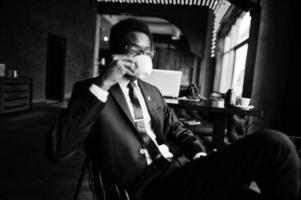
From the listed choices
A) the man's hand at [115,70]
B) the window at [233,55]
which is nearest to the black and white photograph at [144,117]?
the man's hand at [115,70]

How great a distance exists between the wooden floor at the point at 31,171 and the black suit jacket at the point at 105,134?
3.97 ft

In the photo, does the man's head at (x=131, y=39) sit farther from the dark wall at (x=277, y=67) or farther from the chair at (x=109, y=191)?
the dark wall at (x=277, y=67)

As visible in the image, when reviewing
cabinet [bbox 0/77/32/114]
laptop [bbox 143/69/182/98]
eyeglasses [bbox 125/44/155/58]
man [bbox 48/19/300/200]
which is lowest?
cabinet [bbox 0/77/32/114]

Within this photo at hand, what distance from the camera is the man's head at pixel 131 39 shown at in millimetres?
1074

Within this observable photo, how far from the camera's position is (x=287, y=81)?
3.00 meters

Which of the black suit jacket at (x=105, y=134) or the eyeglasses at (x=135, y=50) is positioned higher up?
the eyeglasses at (x=135, y=50)

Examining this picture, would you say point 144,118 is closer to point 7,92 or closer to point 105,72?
point 105,72

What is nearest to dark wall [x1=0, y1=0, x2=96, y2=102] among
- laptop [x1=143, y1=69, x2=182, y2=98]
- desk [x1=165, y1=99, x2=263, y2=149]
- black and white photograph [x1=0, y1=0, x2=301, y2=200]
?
black and white photograph [x1=0, y1=0, x2=301, y2=200]

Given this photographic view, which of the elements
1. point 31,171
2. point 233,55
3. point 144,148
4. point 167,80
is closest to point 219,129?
point 167,80

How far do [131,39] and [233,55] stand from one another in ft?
Result: 21.2

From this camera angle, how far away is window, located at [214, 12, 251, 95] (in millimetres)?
5621

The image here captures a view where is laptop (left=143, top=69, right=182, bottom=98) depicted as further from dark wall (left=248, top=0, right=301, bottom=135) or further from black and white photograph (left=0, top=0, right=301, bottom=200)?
dark wall (left=248, top=0, right=301, bottom=135)

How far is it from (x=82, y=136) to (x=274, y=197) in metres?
0.69

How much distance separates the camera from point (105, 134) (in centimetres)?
98
